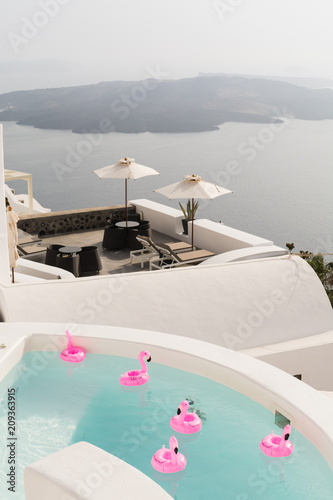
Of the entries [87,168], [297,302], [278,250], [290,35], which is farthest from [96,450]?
[290,35]

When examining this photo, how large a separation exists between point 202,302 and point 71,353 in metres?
2.49

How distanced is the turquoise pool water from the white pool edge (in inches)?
3.6

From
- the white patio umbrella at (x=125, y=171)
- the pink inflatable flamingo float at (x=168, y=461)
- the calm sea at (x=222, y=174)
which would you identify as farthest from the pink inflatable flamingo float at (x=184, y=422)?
the calm sea at (x=222, y=174)

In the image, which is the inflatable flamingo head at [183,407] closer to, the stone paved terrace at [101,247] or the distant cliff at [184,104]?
the stone paved terrace at [101,247]

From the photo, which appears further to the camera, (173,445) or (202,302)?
(202,302)

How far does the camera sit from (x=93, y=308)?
314 inches

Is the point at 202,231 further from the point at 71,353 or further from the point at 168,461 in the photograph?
the point at 168,461

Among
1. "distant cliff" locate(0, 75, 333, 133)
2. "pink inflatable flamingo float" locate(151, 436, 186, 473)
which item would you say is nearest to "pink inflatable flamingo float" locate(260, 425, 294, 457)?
"pink inflatable flamingo float" locate(151, 436, 186, 473)

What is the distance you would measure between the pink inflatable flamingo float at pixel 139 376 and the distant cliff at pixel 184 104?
283 feet

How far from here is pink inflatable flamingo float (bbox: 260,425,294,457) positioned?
17.2ft

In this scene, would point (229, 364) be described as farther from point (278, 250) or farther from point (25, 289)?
point (278, 250)

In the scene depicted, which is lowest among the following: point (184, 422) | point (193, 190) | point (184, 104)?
point (184, 422)

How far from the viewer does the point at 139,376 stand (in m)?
6.48

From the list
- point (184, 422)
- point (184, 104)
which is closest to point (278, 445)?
point (184, 422)
